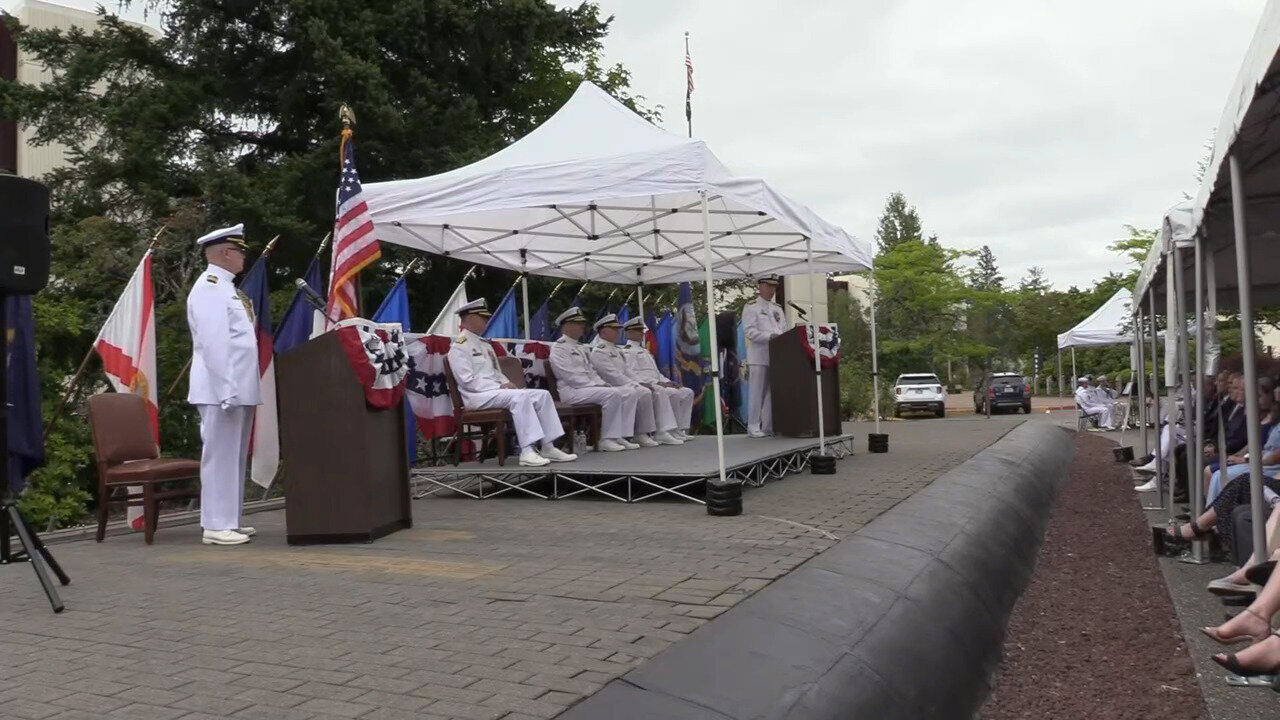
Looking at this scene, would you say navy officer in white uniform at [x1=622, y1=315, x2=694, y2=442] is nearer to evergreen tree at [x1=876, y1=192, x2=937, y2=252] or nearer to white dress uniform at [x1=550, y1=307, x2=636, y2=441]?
white dress uniform at [x1=550, y1=307, x2=636, y2=441]

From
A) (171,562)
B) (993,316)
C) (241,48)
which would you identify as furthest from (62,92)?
(993,316)

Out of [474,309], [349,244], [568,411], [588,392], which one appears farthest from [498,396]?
[349,244]

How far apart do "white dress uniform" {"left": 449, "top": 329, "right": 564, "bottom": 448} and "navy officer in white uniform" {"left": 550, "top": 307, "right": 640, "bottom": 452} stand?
54.0 inches

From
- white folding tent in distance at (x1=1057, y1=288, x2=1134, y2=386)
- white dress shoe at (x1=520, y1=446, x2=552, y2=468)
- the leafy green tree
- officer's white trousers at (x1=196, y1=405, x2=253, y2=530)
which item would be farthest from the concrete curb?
white folding tent in distance at (x1=1057, y1=288, x2=1134, y2=386)

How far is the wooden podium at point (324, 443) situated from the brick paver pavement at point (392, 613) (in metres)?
0.22

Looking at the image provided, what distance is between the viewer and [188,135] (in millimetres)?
16406

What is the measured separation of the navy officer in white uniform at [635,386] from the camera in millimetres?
10992

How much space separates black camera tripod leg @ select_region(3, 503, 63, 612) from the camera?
4637mm

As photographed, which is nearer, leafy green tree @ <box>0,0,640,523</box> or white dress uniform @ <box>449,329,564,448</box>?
white dress uniform @ <box>449,329,564,448</box>

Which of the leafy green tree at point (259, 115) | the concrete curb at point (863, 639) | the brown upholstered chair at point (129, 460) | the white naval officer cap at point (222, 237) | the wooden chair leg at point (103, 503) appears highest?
the leafy green tree at point (259, 115)

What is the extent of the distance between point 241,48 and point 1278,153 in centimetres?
1554

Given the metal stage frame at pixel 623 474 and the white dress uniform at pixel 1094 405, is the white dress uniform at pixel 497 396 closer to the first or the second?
the metal stage frame at pixel 623 474

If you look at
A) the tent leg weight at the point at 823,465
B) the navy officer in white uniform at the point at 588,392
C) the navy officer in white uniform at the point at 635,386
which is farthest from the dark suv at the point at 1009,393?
the navy officer in white uniform at the point at 588,392

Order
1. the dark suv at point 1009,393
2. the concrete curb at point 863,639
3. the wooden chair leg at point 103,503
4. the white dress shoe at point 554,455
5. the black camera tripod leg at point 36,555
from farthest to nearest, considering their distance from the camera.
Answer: the dark suv at point 1009,393
the white dress shoe at point 554,455
the wooden chair leg at point 103,503
the black camera tripod leg at point 36,555
the concrete curb at point 863,639
